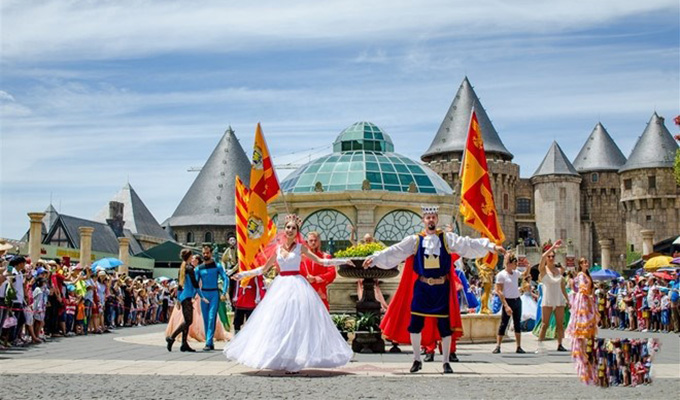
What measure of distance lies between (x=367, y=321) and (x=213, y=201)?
91.7 metres

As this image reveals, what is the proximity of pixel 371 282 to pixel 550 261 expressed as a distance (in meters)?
2.99

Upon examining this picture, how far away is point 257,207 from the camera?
20266 millimetres

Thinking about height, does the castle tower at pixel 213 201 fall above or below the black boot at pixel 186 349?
above

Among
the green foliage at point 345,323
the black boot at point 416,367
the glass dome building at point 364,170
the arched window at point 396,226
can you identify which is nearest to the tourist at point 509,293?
the green foliage at point 345,323

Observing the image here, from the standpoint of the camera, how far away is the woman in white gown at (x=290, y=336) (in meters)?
9.60

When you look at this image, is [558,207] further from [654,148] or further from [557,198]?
[654,148]

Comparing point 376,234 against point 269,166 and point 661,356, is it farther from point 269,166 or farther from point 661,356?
point 661,356

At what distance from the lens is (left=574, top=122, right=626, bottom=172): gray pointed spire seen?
334 ft

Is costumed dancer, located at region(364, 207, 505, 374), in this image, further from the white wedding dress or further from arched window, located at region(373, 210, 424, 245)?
arched window, located at region(373, 210, 424, 245)

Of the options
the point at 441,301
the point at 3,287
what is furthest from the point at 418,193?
the point at 441,301

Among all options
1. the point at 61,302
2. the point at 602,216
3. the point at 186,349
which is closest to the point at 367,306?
the point at 186,349

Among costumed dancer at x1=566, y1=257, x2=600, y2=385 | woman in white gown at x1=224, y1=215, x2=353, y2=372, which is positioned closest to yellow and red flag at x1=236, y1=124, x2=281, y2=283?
costumed dancer at x1=566, y1=257, x2=600, y2=385

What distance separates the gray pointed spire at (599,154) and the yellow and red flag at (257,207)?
285 feet

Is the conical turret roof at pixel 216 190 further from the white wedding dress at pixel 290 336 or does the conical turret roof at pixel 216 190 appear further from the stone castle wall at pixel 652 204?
the white wedding dress at pixel 290 336
